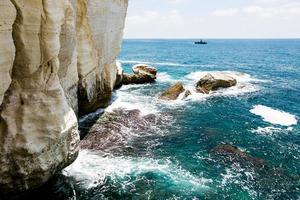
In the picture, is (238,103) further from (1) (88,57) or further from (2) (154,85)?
(1) (88,57)

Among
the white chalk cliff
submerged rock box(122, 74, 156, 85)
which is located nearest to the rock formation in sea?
submerged rock box(122, 74, 156, 85)

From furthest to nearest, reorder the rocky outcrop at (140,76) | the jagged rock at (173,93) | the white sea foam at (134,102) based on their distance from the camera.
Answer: the rocky outcrop at (140,76), the jagged rock at (173,93), the white sea foam at (134,102)

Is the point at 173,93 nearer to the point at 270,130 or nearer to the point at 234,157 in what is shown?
the point at 270,130

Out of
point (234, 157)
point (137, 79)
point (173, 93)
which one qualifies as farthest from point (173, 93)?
point (234, 157)

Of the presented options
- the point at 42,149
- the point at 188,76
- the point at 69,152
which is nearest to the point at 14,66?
the point at 42,149

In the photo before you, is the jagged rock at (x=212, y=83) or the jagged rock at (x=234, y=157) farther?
the jagged rock at (x=212, y=83)

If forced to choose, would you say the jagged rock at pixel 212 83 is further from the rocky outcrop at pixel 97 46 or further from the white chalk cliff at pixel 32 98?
the white chalk cliff at pixel 32 98

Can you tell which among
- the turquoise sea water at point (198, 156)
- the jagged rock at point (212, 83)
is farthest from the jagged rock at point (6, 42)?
the jagged rock at point (212, 83)
